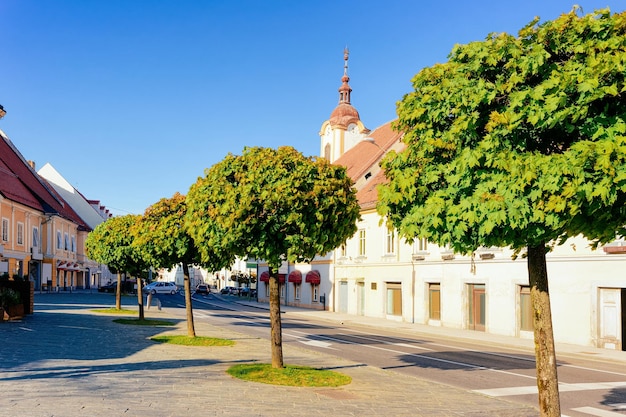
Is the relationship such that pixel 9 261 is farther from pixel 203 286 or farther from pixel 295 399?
pixel 295 399

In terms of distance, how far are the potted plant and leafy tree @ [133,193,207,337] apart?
7.08 meters

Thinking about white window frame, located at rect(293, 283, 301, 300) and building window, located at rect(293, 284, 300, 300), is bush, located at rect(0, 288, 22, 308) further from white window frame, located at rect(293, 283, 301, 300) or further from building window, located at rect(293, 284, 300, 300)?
building window, located at rect(293, 284, 300, 300)

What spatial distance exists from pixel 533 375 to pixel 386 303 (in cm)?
2087

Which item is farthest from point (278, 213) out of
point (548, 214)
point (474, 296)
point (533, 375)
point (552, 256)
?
point (474, 296)

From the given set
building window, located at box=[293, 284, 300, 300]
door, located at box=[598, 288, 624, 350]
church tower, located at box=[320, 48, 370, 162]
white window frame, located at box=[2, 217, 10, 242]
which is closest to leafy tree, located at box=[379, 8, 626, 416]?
door, located at box=[598, 288, 624, 350]

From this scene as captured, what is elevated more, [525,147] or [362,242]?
[525,147]

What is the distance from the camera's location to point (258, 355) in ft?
50.3

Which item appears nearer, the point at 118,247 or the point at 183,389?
the point at 183,389

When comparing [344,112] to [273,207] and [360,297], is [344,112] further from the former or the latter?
[273,207]

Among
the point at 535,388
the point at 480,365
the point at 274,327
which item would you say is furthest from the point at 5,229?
the point at 535,388

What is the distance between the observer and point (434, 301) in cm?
3098

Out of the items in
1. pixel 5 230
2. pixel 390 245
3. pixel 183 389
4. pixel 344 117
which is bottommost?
pixel 183 389

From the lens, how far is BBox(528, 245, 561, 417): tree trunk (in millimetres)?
7066

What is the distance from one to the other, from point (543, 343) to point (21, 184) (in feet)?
180
